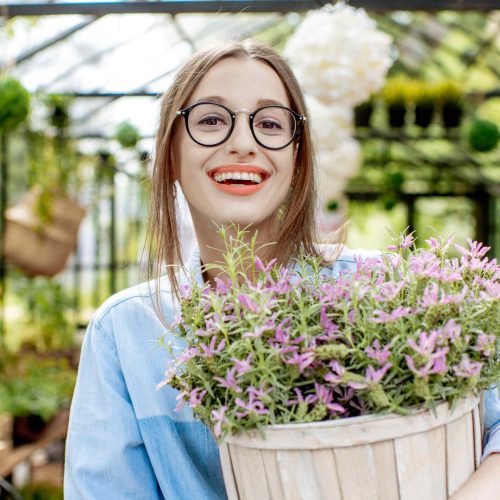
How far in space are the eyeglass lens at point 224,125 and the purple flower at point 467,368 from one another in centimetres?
46

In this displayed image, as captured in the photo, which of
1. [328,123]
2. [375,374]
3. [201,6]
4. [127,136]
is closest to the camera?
[375,374]

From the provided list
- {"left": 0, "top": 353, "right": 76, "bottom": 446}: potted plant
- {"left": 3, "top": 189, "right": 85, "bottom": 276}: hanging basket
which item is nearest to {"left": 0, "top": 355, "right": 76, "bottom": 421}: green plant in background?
{"left": 0, "top": 353, "right": 76, "bottom": 446}: potted plant

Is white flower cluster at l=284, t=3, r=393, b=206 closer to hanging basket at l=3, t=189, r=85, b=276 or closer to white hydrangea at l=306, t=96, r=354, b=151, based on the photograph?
white hydrangea at l=306, t=96, r=354, b=151

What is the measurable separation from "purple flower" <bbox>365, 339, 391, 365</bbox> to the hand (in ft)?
0.55

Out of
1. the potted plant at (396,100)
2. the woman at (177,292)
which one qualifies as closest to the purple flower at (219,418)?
the woman at (177,292)

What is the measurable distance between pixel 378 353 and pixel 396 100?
493 centimetres

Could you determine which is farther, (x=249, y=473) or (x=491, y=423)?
(x=491, y=423)

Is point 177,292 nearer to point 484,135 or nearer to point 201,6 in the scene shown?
point 201,6

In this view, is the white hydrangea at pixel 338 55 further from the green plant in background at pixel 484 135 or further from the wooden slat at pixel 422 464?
the wooden slat at pixel 422 464

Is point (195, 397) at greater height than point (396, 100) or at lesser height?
lesser

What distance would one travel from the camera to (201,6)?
3.04 metres

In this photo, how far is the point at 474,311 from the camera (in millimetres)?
760

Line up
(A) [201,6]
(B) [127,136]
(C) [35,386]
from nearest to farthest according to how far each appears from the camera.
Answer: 1. (A) [201,6]
2. (C) [35,386]
3. (B) [127,136]

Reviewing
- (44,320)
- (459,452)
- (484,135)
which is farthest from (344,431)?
(44,320)
